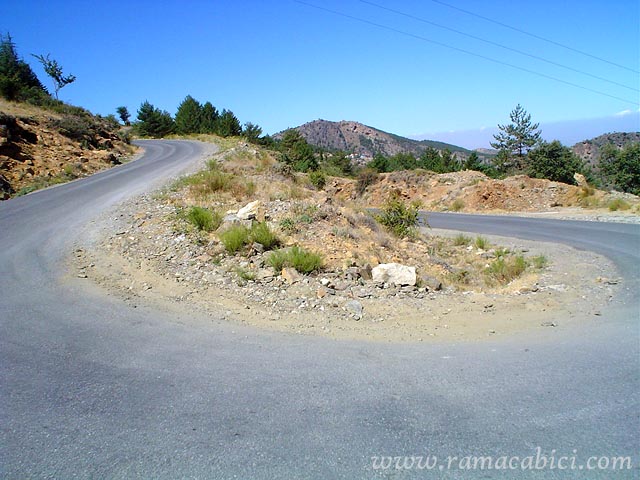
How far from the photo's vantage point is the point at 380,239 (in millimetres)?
9680

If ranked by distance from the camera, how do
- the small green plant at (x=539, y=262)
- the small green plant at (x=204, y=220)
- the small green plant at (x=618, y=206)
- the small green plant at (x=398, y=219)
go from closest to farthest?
the small green plant at (x=204, y=220), the small green plant at (x=539, y=262), the small green plant at (x=398, y=219), the small green plant at (x=618, y=206)

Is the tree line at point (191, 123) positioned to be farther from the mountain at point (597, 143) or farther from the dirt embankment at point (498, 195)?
the mountain at point (597, 143)

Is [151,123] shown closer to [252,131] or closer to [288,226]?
[252,131]

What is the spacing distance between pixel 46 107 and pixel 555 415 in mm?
40076

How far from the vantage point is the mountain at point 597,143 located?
10889 centimetres

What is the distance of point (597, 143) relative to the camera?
123m

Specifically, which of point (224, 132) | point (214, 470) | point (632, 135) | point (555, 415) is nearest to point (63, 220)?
point (214, 470)

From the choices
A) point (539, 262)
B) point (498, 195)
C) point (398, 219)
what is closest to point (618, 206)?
point (498, 195)

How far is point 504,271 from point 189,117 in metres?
66.9

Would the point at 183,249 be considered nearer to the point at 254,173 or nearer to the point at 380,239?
the point at 380,239

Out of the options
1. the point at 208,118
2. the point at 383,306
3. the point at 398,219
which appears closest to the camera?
the point at 383,306

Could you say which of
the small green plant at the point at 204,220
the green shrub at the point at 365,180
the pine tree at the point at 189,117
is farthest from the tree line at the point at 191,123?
the small green plant at the point at 204,220

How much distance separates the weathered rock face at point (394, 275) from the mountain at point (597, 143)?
12529cm

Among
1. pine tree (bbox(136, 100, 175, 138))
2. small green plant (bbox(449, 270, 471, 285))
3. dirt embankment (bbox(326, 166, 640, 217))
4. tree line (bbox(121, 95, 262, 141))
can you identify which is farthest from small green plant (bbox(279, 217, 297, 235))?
pine tree (bbox(136, 100, 175, 138))
